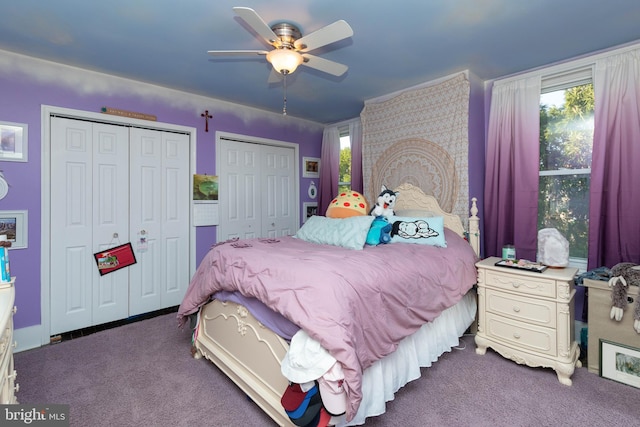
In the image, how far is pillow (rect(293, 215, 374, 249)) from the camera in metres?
2.46

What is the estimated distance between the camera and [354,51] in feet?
8.31

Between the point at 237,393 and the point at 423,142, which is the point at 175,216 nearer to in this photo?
the point at 237,393

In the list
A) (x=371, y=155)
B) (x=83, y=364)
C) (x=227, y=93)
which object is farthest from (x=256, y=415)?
(x=227, y=93)

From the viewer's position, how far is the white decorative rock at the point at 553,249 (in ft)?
7.53

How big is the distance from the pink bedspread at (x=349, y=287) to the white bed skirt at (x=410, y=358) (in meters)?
0.17

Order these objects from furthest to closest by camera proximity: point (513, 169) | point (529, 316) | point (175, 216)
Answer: point (175, 216) < point (513, 169) < point (529, 316)

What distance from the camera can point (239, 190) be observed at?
406cm

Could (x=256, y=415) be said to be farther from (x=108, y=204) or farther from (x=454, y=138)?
(x=454, y=138)

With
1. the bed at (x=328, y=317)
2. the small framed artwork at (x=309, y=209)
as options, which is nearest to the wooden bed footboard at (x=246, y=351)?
the bed at (x=328, y=317)

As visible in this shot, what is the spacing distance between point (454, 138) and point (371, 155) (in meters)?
1.03

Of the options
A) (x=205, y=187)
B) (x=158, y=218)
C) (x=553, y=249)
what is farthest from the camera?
(x=205, y=187)

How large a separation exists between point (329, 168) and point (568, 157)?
2.88 metres

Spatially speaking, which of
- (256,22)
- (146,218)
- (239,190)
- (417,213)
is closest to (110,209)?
(146,218)

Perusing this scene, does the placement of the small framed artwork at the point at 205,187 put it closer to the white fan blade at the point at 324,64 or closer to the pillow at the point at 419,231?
the white fan blade at the point at 324,64
